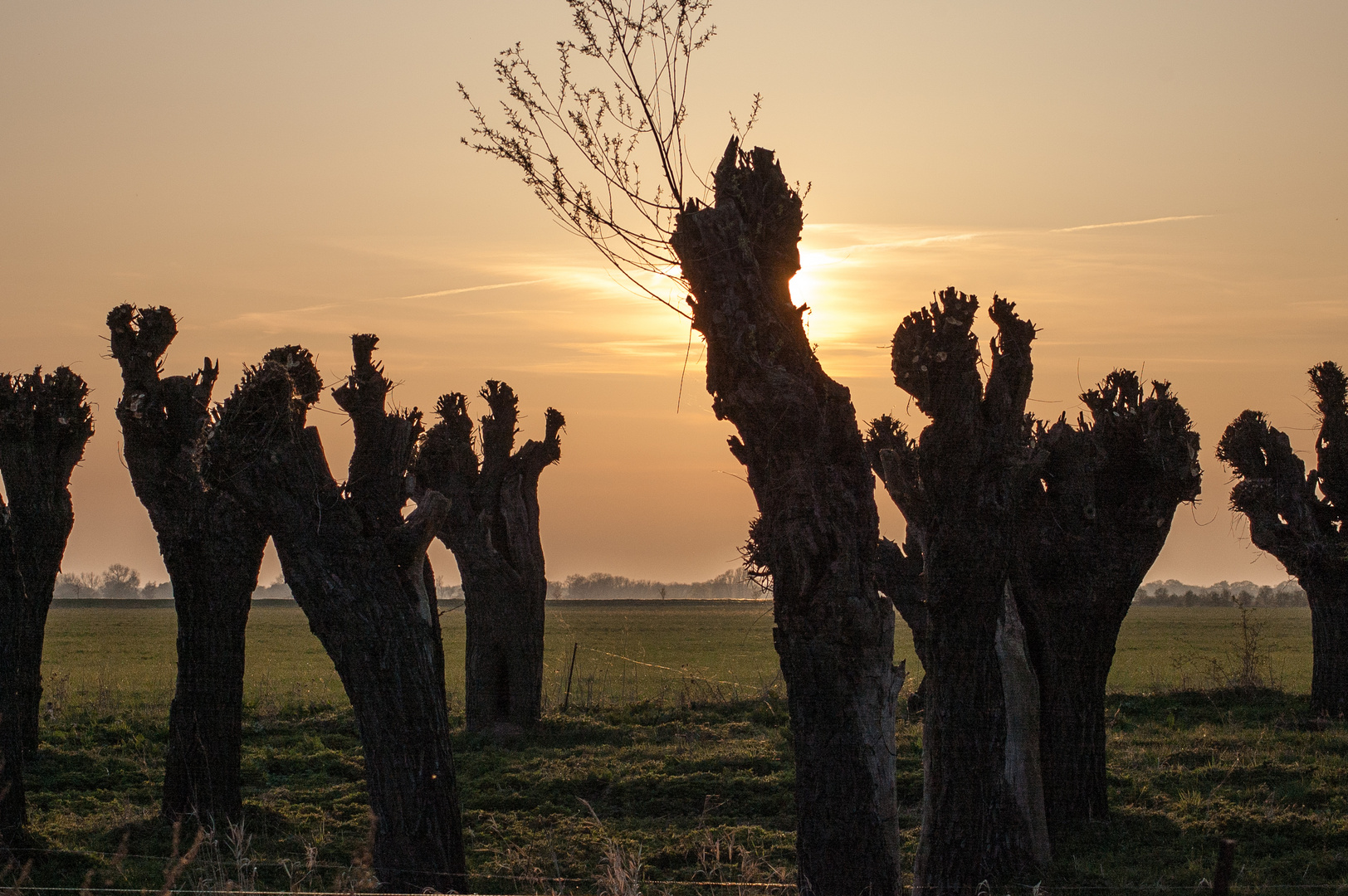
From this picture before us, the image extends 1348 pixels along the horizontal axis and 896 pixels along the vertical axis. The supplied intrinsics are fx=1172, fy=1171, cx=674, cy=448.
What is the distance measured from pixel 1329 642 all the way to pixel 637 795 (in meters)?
12.3

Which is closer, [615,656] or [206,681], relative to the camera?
[206,681]

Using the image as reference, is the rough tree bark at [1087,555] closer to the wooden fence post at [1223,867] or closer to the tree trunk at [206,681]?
the wooden fence post at [1223,867]

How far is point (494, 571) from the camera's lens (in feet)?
62.9

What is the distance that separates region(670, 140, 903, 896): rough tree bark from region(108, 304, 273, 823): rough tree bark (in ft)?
20.9

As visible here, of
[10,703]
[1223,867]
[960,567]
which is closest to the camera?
[1223,867]

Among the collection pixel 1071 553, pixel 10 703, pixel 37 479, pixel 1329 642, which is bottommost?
pixel 1329 642

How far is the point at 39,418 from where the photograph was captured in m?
14.6

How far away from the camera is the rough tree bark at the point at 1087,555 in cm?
1172

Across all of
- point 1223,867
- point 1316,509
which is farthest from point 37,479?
point 1316,509

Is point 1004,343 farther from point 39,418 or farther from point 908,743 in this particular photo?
point 39,418

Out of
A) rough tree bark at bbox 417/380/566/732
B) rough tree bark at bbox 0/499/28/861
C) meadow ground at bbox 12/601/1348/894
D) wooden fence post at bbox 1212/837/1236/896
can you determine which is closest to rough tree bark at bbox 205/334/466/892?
meadow ground at bbox 12/601/1348/894

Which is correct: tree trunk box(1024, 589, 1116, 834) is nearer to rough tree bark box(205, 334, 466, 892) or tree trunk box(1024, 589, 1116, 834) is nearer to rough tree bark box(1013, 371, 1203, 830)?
rough tree bark box(1013, 371, 1203, 830)

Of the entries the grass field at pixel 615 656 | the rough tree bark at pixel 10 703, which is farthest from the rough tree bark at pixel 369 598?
the grass field at pixel 615 656

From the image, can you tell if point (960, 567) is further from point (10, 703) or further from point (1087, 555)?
point (10, 703)
